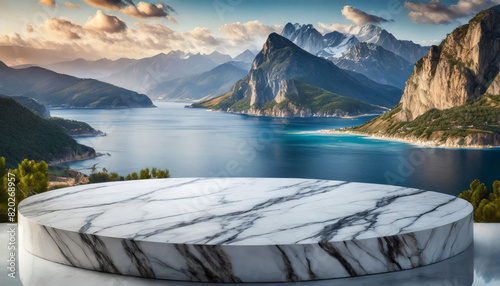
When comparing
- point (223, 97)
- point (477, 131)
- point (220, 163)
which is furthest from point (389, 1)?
point (223, 97)

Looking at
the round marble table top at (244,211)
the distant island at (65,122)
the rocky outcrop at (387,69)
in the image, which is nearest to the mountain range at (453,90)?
the distant island at (65,122)

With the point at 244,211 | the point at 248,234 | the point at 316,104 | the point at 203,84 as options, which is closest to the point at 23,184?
the point at 244,211

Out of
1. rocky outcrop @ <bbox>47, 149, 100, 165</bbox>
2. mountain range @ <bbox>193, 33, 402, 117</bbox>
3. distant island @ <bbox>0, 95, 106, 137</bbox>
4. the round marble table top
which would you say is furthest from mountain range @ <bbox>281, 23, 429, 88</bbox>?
the round marble table top

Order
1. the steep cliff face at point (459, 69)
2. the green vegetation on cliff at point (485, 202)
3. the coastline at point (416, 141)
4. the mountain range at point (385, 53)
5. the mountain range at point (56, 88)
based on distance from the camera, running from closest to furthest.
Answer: the green vegetation on cliff at point (485, 202)
the coastline at point (416, 141)
the mountain range at point (56, 88)
the steep cliff face at point (459, 69)
the mountain range at point (385, 53)

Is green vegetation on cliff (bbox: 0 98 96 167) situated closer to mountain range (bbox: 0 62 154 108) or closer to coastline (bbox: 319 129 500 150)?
mountain range (bbox: 0 62 154 108)

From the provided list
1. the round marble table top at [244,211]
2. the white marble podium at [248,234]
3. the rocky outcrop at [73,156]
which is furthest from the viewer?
the rocky outcrop at [73,156]

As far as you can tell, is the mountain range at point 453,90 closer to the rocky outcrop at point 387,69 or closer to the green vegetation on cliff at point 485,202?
the green vegetation on cliff at point 485,202

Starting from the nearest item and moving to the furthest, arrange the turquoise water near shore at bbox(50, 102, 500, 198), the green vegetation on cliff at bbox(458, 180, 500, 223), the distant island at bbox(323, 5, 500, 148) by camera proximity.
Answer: the green vegetation on cliff at bbox(458, 180, 500, 223) < the turquoise water near shore at bbox(50, 102, 500, 198) < the distant island at bbox(323, 5, 500, 148)
